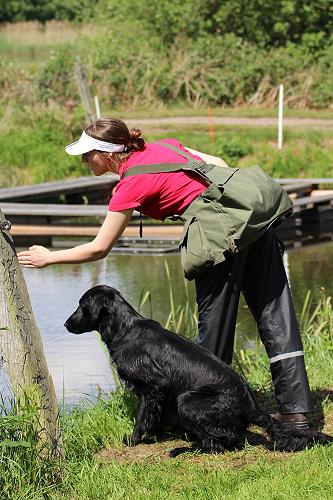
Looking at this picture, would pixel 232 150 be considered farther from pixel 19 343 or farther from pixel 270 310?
pixel 19 343

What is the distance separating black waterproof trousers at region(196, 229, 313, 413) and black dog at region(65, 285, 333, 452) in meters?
0.21

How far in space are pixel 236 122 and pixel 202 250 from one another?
1814 cm

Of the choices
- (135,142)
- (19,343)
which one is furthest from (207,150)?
(19,343)

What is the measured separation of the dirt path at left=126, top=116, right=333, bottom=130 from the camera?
2227 centimetres

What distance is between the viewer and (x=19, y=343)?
4750mm

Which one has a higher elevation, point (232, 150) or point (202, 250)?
point (202, 250)

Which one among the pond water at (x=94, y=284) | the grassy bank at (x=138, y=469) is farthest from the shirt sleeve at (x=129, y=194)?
the pond water at (x=94, y=284)

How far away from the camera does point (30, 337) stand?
4801mm

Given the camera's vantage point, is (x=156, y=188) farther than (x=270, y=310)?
No

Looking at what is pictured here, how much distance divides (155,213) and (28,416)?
1.20 m

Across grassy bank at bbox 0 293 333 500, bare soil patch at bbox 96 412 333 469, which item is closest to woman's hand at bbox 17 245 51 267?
grassy bank at bbox 0 293 333 500

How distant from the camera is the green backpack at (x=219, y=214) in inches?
201

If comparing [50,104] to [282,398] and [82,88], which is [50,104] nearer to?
[82,88]

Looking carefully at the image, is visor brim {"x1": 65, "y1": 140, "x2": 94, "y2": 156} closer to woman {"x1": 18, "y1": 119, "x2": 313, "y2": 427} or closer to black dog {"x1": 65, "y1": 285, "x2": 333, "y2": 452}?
woman {"x1": 18, "y1": 119, "x2": 313, "y2": 427}
